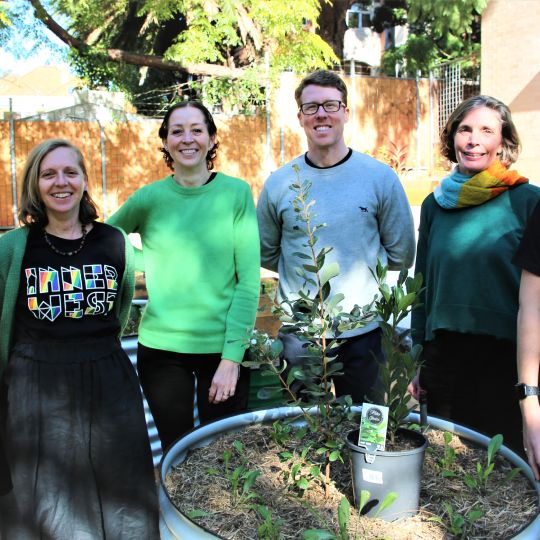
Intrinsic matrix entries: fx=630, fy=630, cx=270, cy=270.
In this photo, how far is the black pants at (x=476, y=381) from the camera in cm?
226

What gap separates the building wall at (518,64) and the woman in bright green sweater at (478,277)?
987cm

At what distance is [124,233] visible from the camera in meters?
2.35

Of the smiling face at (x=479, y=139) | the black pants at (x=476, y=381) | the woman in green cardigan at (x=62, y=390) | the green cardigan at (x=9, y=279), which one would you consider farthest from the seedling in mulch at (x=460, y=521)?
the green cardigan at (x=9, y=279)

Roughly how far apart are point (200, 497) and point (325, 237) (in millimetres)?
1259

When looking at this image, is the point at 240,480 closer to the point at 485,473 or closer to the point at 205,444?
the point at 205,444

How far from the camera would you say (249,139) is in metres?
15.9

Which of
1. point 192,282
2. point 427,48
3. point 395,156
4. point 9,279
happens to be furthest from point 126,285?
point 427,48

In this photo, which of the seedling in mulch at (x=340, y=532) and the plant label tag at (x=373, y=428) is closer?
the seedling in mulch at (x=340, y=532)

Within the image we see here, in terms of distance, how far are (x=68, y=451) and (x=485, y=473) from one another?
1.33 meters

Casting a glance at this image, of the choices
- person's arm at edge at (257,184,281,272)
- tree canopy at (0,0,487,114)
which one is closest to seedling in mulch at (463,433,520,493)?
person's arm at edge at (257,184,281,272)

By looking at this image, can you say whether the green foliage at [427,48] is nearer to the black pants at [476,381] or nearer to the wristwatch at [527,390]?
the black pants at [476,381]

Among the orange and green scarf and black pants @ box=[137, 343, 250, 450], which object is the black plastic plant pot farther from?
the orange and green scarf

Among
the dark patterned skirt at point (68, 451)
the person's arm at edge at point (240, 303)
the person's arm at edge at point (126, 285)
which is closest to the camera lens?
the dark patterned skirt at point (68, 451)

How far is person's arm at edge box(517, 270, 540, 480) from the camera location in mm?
1647
